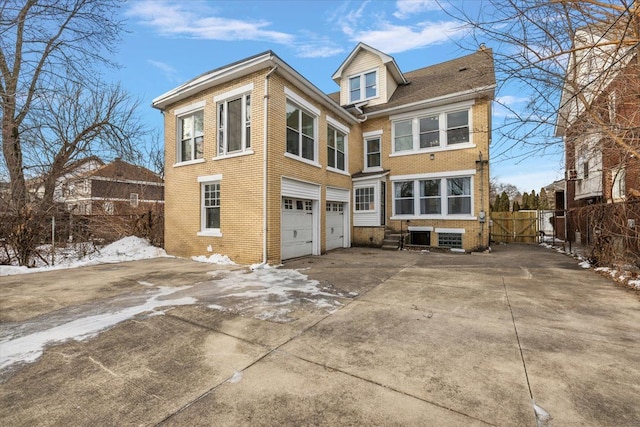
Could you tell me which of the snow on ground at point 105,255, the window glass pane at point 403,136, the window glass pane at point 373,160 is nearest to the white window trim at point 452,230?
the window glass pane at point 403,136

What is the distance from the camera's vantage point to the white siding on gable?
1482cm

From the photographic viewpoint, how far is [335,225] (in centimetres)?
1293

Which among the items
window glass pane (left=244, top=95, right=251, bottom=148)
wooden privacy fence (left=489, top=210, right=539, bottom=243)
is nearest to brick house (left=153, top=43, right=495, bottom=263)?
window glass pane (left=244, top=95, right=251, bottom=148)

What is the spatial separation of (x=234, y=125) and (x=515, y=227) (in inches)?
670

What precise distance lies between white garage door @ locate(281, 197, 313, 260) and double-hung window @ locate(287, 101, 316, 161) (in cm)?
180

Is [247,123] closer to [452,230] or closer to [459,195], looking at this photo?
[459,195]

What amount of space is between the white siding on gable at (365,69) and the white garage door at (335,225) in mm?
6237

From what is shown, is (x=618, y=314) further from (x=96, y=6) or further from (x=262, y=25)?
(x=96, y=6)

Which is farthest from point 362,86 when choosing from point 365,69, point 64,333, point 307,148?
point 64,333

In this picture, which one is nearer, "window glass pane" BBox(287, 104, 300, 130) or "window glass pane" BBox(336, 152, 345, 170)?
"window glass pane" BBox(287, 104, 300, 130)

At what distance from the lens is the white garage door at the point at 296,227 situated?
32.5 ft

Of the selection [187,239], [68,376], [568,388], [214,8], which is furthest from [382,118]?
[68,376]

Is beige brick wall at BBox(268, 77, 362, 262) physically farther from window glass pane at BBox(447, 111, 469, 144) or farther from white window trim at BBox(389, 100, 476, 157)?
window glass pane at BBox(447, 111, 469, 144)

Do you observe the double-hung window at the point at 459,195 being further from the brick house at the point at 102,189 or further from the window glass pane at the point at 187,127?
the brick house at the point at 102,189
